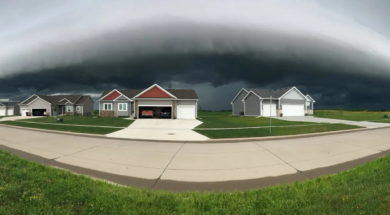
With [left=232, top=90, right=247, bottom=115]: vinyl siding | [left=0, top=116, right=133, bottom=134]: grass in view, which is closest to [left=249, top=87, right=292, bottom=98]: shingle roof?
[left=232, top=90, right=247, bottom=115]: vinyl siding

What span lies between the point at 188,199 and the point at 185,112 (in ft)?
105

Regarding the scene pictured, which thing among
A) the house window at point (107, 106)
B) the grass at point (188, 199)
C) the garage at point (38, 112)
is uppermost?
the house window at point (107, 106)

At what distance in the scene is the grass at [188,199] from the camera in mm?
3512

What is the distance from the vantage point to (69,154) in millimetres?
8805

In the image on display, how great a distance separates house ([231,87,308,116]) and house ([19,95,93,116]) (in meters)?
44.1

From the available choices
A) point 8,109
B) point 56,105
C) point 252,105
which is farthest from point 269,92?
point 8,109

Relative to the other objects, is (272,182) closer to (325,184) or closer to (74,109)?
(325,184)

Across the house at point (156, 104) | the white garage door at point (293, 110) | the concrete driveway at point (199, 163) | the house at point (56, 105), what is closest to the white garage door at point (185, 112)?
the house at point (156, 104)

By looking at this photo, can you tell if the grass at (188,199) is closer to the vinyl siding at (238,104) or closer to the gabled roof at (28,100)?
the vinyl siding at (238,104)

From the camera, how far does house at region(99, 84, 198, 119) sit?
33.5 m

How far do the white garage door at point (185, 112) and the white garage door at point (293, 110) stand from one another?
794 inches

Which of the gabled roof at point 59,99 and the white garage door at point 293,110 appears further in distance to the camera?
the gabled roof at point 59,99

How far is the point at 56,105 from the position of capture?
54031 mm

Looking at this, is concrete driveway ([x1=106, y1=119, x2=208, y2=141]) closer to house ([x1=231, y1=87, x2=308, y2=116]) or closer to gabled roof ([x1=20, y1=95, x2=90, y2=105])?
house ([x1=231, y1=87, x2=308, y2=116])
